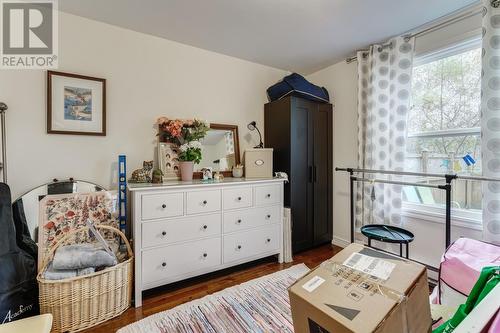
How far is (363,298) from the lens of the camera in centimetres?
71

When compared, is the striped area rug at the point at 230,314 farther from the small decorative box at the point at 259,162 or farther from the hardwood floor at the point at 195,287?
the small decorative box at the point at 259,162

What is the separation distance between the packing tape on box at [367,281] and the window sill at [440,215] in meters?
1.81

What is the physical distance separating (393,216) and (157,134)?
8.49 ft

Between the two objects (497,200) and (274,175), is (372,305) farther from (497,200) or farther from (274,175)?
(274,175)

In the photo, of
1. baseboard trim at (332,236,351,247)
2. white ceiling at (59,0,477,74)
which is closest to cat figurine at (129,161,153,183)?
white ceiling at (59,0,477,74)

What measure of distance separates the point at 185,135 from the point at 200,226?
0.93 m

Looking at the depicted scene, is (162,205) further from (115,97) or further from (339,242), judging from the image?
(339,242)

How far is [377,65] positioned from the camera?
8.08 feet

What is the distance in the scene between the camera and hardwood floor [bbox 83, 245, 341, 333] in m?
1.67

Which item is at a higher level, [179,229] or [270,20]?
[270,20]

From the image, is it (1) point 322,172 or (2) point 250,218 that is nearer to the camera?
(2) point 250,218

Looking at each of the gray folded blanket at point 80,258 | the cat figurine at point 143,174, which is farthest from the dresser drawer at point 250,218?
the gray folded blanket at point 80,258

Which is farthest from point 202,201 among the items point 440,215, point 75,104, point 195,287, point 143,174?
point 440,215

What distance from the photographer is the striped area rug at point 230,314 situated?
5.14 ft
